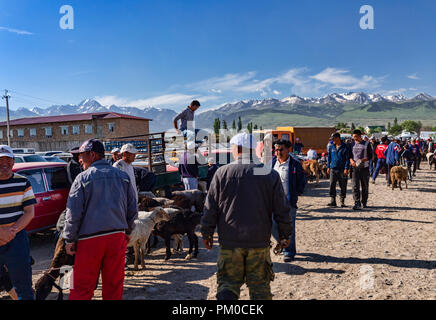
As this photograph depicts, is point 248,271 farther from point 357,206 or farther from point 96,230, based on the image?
point 357,206

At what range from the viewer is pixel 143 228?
215 inches

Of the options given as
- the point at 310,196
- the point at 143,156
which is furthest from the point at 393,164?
the point at 143,156

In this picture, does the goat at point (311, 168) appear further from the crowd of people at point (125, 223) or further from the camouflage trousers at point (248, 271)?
the camouflage trousers at point (248, 271)

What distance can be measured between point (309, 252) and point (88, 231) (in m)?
4.56

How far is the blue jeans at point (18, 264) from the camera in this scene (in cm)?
346

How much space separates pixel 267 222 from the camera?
3.13 m

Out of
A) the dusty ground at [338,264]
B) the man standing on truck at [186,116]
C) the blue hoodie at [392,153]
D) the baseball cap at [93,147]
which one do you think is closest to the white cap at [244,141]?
the baseball cap at [93,147]

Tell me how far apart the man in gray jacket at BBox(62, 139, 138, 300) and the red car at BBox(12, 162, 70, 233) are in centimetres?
417

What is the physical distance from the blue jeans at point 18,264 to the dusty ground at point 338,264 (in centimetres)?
123

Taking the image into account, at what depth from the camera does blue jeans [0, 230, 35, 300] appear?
3461 millimetres

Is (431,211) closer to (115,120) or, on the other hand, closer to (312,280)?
(312,280)

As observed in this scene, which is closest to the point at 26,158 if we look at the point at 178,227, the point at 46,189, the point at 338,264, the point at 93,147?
the point at 46,189

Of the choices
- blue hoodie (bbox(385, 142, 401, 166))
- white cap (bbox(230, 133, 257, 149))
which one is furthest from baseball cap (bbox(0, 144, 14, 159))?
blue hoodie (bbox(385, 142, 401, 166))
